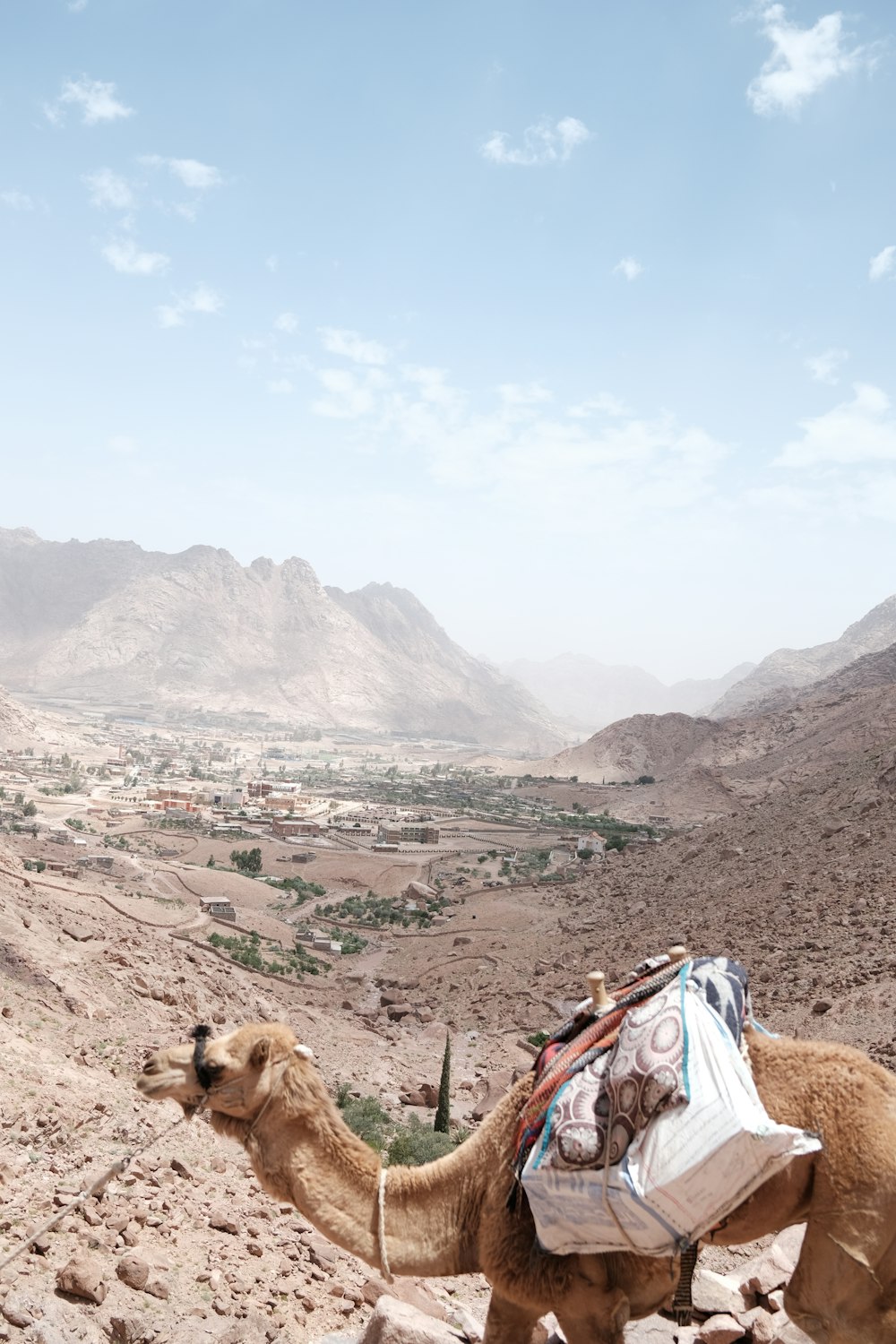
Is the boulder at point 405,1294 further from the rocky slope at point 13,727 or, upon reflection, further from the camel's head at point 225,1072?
the rocky slope at point 13,727

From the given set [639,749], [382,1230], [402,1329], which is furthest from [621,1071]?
[639,749]

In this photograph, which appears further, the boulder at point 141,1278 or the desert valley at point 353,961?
the desert valley at point 353,961

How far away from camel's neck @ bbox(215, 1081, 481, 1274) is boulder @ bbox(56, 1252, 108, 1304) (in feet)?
7.81

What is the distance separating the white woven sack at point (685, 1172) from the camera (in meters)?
2.98

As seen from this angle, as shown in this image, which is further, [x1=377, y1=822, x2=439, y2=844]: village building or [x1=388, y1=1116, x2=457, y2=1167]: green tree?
[x1=377, y1=822, x2=439, y2=844]: village building

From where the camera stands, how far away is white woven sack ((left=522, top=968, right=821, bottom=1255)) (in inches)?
117

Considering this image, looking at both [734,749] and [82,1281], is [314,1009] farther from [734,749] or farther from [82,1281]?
[734,749]

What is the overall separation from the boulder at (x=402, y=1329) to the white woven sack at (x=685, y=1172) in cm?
198

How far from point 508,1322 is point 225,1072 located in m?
1.52

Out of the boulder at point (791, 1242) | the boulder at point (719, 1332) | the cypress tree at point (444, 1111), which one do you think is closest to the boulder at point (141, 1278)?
the boulder at point (719, 1332)

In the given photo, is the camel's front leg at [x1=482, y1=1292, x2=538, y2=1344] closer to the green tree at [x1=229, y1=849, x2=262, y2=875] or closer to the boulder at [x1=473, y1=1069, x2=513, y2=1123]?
the boulder at [x1=473, y1=1069, x2=513, y2=1123]

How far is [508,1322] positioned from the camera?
11.7 ft

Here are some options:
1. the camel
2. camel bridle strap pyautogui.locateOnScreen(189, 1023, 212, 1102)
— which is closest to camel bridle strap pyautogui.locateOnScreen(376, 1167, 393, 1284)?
the camel

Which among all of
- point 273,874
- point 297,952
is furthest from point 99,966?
point 273,874
